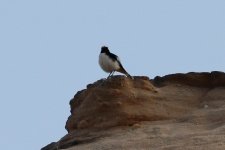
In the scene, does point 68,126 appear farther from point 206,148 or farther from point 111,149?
point 206,148

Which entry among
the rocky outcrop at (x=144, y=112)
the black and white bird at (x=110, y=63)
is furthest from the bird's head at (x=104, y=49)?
the rocky outcrop at (x=144, y=112)

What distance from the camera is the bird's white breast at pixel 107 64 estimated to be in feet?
69.2

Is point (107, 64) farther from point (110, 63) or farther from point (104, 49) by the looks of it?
point (104, 49)

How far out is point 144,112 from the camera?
781 inches

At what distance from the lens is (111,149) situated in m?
17.6

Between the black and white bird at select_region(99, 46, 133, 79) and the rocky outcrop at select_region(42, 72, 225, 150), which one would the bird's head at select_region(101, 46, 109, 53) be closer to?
the black and white bird at select_region(99, 46, 133, 79)

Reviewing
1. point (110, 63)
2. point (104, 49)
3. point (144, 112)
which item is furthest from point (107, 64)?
point (144, 112)

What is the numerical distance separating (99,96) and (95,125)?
65 centimetres

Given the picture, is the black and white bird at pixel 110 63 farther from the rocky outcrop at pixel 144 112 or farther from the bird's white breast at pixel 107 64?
the rocky outcrop at pixel 144 112

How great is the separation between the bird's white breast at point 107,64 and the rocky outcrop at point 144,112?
2.21ft

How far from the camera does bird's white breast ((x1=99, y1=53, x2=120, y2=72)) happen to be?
2108 cm

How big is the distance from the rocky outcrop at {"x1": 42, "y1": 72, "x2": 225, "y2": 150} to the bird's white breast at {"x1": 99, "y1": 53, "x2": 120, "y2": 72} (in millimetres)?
672

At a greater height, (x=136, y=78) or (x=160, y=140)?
(x=136, y=78)

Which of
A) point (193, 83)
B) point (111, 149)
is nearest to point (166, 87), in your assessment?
point (193, 83)
